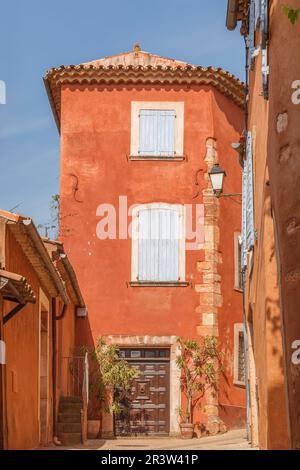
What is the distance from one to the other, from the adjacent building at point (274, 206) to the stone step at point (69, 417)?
21.3 feet

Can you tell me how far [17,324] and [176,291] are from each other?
9.80 meters

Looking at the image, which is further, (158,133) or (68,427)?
(158,133)

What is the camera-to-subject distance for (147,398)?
77.9 ft

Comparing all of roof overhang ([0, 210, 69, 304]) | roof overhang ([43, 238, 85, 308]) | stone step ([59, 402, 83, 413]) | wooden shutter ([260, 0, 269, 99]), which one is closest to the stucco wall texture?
wooden shutter ([260, 0, 269, 99])

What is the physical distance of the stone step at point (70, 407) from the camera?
2109 cm

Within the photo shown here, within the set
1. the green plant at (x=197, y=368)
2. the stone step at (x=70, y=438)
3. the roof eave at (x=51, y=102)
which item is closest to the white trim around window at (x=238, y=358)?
the green plant at (x=197, y=368)

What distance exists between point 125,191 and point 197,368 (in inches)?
185

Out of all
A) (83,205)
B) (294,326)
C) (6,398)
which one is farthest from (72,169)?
(294,326)

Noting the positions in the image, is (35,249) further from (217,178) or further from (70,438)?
(70,438)

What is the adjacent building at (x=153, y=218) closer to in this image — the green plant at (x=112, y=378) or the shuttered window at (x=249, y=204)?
the green plant at (x=112, y=378)

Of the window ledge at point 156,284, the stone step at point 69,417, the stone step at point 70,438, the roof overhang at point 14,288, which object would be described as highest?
the window ledge at point 156,284

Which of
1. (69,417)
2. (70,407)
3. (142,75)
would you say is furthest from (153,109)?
(69,417)

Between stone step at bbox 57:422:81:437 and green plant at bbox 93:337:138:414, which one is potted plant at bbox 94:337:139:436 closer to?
green plant at bbox 93:337:138:414

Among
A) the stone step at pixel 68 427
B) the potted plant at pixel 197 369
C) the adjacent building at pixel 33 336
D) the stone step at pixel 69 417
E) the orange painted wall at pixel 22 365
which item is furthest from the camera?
the potted plant at pixel 197 369
